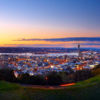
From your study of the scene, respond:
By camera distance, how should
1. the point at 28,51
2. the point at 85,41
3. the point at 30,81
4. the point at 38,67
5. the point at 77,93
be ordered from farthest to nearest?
the point at 28,51 < the point at 85,41 < the point at 38,67 < the point at 30,81 < the point at 77,93

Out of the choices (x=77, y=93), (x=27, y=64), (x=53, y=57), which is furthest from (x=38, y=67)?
(x=77, y=93)

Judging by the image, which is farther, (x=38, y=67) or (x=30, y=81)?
(x=38, y=67)

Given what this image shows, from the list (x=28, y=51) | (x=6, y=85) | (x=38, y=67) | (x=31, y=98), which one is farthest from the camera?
(x=28, y=51)

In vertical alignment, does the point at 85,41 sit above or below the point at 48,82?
above

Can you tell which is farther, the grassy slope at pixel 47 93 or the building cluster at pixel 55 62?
the building cluster at pixel 55 62

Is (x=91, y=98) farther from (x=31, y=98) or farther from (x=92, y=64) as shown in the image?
(x=92, y=64)

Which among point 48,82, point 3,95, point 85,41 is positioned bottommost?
point 48,82

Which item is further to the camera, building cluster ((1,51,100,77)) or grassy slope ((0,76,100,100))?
building cluster ((1,51,100,77))

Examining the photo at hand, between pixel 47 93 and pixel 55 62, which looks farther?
pixel 55 62
